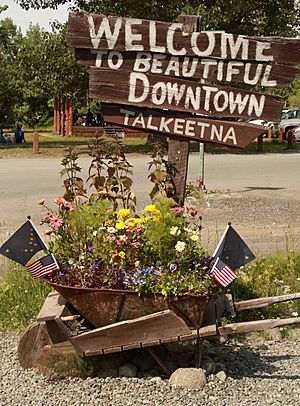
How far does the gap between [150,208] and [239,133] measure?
40.9 inches

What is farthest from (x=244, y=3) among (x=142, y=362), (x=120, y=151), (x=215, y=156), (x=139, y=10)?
(x=142, y=362)

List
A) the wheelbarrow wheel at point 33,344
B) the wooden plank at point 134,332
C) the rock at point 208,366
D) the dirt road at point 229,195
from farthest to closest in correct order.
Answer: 1. the dirt road at point 229,195
2. the wheelbarrow wheel at point 33,344
3. the rock at point 208,366
4. the wooden plank at point 134,332

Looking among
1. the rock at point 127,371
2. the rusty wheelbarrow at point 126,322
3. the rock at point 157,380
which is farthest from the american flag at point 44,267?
the rock at point 157,380

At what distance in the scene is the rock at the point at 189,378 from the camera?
4.53 metres

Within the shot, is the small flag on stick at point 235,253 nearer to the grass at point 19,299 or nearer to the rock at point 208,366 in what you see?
the rock at point 208,366

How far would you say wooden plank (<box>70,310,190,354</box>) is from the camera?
4492 millimetres

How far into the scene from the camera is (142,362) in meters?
4.87

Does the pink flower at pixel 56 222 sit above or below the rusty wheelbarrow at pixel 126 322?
above

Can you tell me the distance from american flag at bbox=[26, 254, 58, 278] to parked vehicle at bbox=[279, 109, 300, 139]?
109 feet

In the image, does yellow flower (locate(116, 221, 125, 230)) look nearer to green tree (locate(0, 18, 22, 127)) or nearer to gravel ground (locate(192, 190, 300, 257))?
gravel ground (locate(192, 190, 300, 257))

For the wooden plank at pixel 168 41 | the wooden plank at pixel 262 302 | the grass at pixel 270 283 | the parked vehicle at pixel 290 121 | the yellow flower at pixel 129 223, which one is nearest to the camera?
the yellow flower at pixel 129 223

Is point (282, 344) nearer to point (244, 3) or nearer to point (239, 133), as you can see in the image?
point (239, 133)

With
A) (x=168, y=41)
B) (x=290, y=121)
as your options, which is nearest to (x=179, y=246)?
(x=168, y=41)

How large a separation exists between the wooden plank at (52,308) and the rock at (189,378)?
33.3 inches
